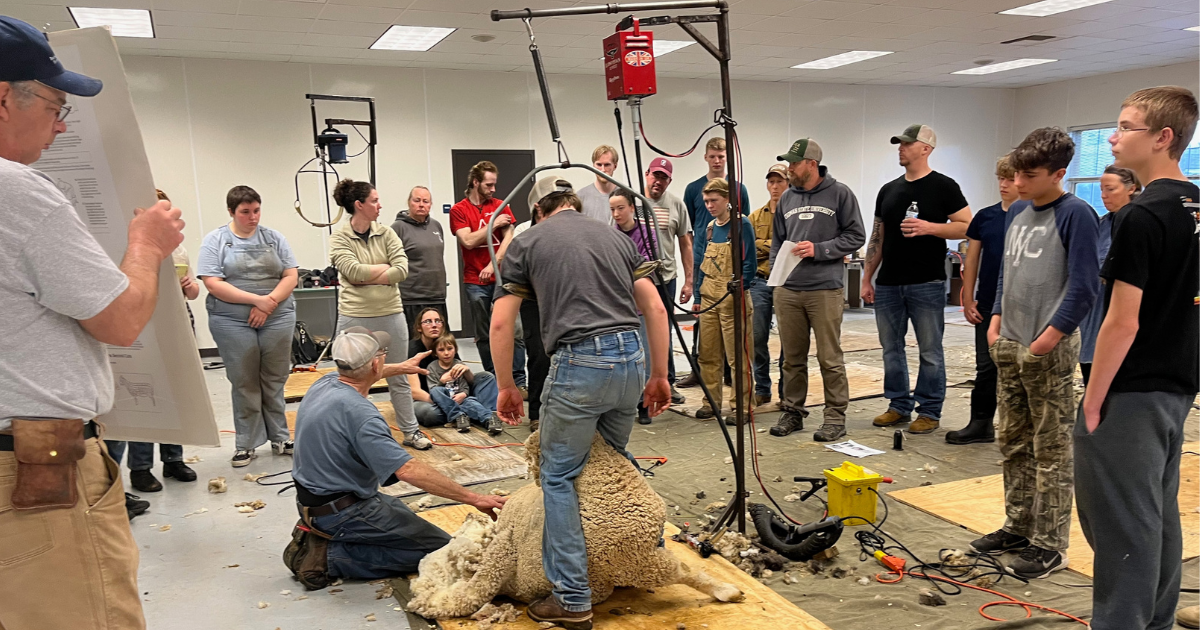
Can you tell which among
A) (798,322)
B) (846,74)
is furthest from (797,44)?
(798,322)

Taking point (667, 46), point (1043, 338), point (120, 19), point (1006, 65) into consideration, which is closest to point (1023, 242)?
point (1043, 338)

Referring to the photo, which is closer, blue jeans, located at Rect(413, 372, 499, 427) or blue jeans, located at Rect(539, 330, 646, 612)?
blue jeans, located at Rect(539, 330, 646, 612)

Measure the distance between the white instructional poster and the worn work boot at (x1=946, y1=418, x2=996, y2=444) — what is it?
4.25 m

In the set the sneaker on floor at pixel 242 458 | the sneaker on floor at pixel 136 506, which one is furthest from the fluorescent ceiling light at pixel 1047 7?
the sneaker on floor at pixel 136 506

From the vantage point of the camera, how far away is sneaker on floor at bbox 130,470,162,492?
4234mm

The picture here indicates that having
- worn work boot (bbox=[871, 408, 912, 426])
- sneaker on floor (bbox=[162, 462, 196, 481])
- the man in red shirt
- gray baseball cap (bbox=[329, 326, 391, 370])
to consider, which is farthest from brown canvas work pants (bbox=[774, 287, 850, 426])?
sneaker on floor (bbox=[162, 462, 196, 481])

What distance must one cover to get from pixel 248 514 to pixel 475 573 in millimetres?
1731

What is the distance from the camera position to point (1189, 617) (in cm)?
261

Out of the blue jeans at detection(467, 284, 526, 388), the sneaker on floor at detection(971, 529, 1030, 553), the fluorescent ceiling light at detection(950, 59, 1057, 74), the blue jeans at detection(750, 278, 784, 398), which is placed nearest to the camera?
the sneaker on floor at detection(971, 529, 1030, 553)

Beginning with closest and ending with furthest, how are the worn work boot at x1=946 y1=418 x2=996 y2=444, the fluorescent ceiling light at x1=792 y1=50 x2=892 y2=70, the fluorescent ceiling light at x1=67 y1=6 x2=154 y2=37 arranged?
the worn work boot at x1=946 y1=418 x2=996 y2=444 → the fluorescent ceiling light at x1=67 y1=6 x2=154 y2=37 → the fluorescent ceiling light at x1=792 y1=50 x2=892 y2=70

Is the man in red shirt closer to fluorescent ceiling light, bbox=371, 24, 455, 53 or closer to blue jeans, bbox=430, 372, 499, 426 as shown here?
blue jeans, bbox=430, 372, 499, 426

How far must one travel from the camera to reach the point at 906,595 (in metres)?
2.95

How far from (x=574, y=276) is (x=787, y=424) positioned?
9.64 feet

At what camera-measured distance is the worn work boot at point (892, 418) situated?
527 cm
